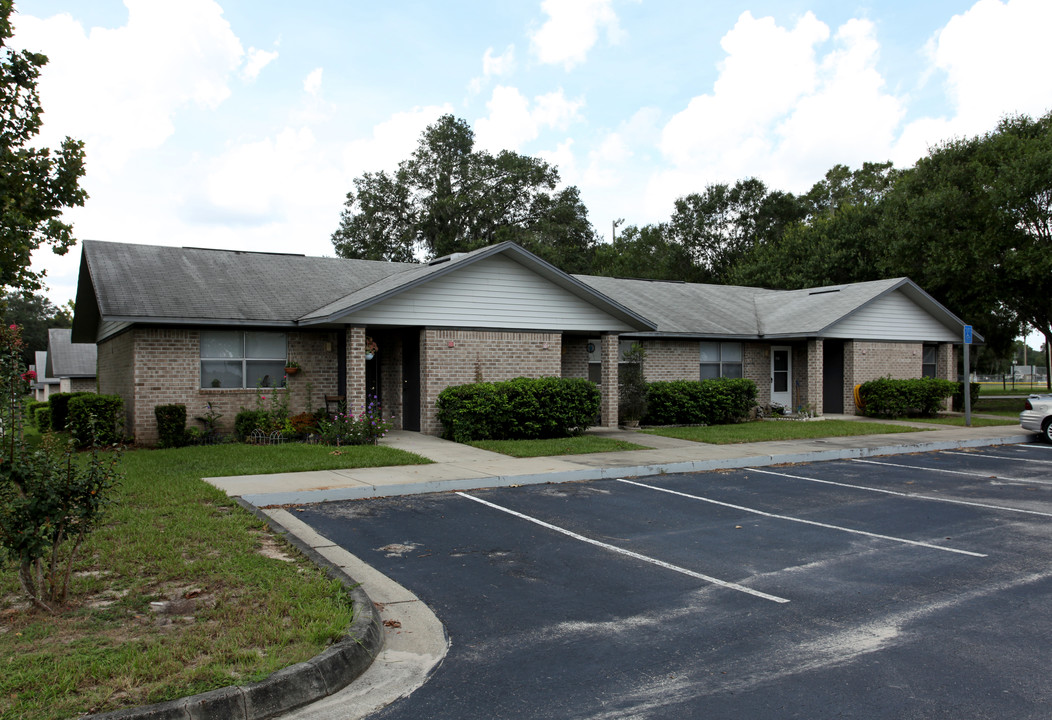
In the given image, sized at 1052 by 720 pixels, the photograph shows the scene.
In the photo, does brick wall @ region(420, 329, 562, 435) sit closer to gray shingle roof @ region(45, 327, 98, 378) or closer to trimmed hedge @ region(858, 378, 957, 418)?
trimmed hedge @ region(858, 378, 957, 418)

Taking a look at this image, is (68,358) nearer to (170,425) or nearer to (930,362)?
(170,425)

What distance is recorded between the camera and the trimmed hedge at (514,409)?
647 inches

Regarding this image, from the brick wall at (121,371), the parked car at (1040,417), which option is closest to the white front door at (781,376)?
the parked car at (1040,417)

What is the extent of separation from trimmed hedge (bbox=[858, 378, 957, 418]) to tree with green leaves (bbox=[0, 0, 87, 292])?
22.4 metres

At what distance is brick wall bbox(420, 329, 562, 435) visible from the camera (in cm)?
1733

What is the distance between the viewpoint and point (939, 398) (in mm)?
23984

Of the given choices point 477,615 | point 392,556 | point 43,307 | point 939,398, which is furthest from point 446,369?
point 43,307

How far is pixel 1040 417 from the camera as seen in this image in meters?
18.3

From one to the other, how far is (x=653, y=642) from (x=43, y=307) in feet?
331

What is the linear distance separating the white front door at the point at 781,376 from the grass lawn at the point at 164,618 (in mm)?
19665

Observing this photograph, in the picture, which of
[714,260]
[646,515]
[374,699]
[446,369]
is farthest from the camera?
[714,260]

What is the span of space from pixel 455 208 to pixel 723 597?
43.1 meters

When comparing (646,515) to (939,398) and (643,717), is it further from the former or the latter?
(939,398)

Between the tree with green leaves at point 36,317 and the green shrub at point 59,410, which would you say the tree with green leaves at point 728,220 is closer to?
the green shrub at point 59,410
